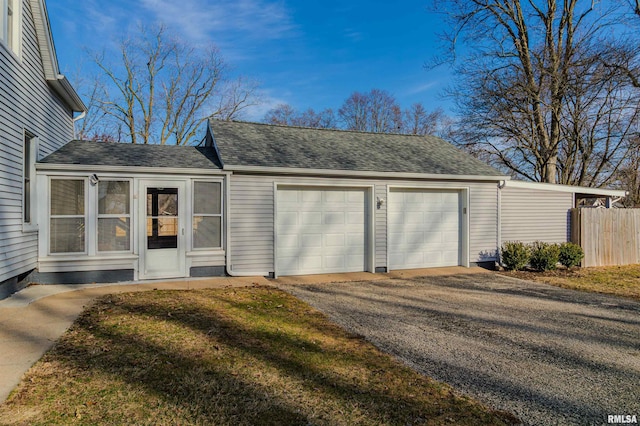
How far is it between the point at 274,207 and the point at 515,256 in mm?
6860

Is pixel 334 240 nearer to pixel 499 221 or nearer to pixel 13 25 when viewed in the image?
pixel 499 221

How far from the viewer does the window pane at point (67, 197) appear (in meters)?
7.58

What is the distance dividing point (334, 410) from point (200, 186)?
6.58 m

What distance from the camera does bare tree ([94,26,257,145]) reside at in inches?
969

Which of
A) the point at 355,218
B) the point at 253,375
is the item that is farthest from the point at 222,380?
the point at 355,218

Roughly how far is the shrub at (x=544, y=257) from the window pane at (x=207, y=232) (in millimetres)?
8637

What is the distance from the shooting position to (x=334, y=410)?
2.94 meters

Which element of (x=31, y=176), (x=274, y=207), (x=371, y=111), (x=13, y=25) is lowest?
(x=274, y=207)

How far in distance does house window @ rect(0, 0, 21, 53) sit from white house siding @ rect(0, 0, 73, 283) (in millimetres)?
191

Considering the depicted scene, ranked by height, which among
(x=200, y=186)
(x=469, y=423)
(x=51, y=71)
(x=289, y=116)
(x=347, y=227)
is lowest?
(x=469, y=423)

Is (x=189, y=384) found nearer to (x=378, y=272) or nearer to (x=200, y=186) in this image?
(x=200, y=186)

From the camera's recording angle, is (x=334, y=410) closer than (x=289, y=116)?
Yes

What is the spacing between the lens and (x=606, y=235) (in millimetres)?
11602

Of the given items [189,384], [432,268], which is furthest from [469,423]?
[432,268]
